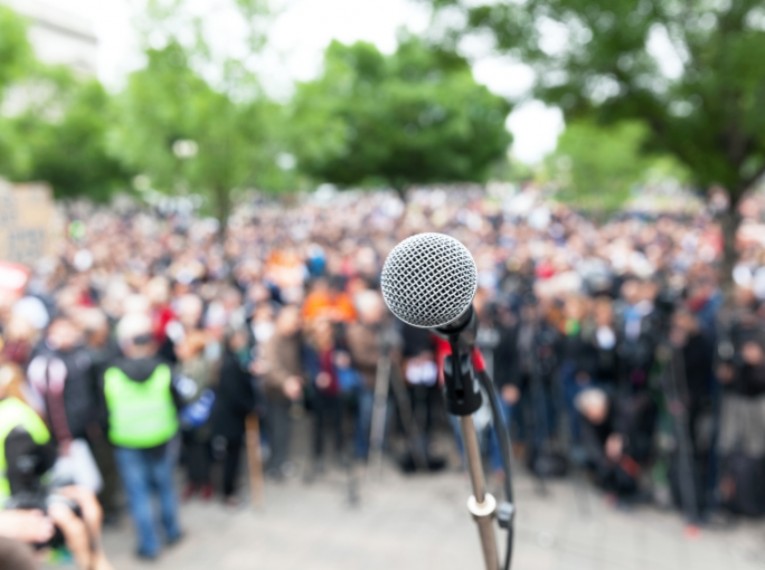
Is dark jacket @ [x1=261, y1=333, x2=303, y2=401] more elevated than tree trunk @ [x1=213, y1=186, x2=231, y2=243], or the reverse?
tree trunk @ [x1=213, y1=186, x2=231, y2=243]

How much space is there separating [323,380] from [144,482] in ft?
7.40

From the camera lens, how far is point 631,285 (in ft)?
26.0

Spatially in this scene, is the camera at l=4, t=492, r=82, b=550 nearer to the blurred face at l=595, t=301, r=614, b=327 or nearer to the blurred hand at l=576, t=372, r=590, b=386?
the blurred hand at l=576, t=372, r=590, b=386

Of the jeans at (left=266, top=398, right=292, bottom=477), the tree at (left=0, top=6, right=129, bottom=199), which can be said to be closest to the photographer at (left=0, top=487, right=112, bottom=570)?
the jeans at (left=266, top=398, right=292, bottom=477)

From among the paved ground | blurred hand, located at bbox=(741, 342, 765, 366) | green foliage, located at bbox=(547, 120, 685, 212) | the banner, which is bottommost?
the paved ground

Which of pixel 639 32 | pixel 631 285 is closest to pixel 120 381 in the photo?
pixel 631 285

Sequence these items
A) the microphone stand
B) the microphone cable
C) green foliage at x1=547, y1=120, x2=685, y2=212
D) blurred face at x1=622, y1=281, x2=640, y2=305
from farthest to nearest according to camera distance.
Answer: green foliage at x1=547, y1=120, x2=685, y2=212
blurred face at x1=622, y1=281, x2=640, y2=305
the microphone cable
the microphone stand

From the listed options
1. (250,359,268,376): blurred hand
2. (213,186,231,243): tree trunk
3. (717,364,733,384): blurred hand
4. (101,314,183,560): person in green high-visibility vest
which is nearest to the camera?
(101,314,183,560): person in green high-visibility vest

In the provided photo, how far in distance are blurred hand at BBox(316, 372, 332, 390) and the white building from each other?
78.6m

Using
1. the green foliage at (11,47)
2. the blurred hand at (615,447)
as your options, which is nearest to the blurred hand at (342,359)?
the blurred hand at (615,447)

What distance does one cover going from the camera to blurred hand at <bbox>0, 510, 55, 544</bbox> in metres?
2.78

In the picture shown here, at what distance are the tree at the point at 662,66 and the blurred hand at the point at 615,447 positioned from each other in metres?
4.20

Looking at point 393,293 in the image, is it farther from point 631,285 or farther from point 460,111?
point 460,111

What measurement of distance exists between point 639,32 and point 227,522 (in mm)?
7112
